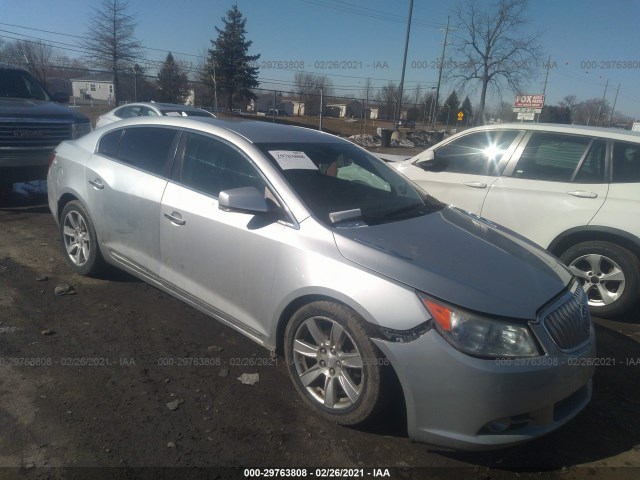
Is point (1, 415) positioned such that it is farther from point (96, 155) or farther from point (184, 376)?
point (96, 155)

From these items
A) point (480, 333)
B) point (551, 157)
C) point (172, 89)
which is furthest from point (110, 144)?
point (172, 89)

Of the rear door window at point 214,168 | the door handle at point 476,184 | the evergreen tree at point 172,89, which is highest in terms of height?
the evergreen tree at point 172,89

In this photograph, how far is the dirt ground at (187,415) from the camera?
2473 mm

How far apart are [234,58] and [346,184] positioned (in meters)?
38.4

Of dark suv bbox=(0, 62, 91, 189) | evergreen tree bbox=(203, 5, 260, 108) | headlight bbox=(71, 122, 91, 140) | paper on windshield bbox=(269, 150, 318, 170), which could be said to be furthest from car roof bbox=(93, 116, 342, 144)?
evergreen tree bbox=(203, 5, 260, 108)

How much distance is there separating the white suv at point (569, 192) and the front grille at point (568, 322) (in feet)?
6.50

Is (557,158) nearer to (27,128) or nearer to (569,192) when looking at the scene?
(569,192)

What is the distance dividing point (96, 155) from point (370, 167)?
255 cm

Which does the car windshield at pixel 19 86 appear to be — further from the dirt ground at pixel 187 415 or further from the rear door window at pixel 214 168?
the rear door window at pixel 214 168

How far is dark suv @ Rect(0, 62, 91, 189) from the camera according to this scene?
7.01m

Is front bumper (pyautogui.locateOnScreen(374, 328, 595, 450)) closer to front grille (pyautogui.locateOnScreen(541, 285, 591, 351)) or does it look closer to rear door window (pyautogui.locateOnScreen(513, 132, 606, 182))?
front grille (pyautogui.locateOnScreen(541, 285, 591, 351))

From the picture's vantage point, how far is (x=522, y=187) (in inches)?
197

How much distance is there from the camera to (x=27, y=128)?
7.21m

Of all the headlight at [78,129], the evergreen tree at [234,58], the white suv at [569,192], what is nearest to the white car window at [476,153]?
the white suv at [569,192]
